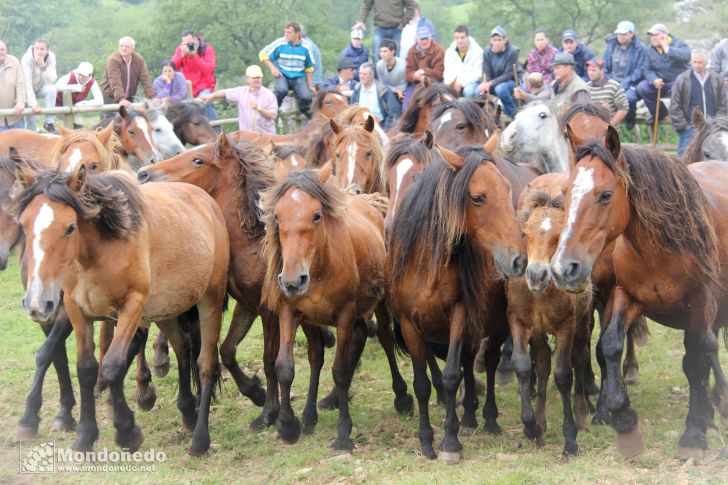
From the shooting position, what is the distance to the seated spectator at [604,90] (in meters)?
12.8

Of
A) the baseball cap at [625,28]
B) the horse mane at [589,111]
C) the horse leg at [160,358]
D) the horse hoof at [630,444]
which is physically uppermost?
the baseball cap at [625,28]

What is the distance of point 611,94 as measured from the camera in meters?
12.9

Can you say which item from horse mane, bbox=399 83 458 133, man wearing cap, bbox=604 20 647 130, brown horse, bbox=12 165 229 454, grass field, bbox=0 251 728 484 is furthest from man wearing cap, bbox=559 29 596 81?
brown horse, bbox=12 165 229 454

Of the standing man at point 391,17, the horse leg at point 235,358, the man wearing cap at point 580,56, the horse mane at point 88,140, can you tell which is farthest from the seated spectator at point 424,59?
the horse leg at point 235,358

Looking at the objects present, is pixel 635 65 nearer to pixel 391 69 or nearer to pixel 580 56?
pixel 580 56

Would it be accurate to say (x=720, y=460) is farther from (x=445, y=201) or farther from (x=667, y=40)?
(x=667, y=40)

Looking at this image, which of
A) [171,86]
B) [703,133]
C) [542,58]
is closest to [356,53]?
[171,86]

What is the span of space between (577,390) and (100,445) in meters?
3.59

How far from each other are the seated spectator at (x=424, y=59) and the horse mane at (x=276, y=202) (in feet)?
23.0

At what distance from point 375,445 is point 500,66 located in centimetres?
826

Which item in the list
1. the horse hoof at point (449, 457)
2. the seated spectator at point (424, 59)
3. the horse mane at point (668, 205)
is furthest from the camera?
the seated spectator at point (424, 59)

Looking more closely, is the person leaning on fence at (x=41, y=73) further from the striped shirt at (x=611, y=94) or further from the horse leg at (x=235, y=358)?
the striped shirt at (x=611, y=94)

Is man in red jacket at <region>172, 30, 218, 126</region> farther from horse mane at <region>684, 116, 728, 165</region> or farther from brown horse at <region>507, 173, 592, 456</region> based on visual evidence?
brown horse at <region>507, 173, 592, 456</region>

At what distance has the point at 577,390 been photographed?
6.99 meters
